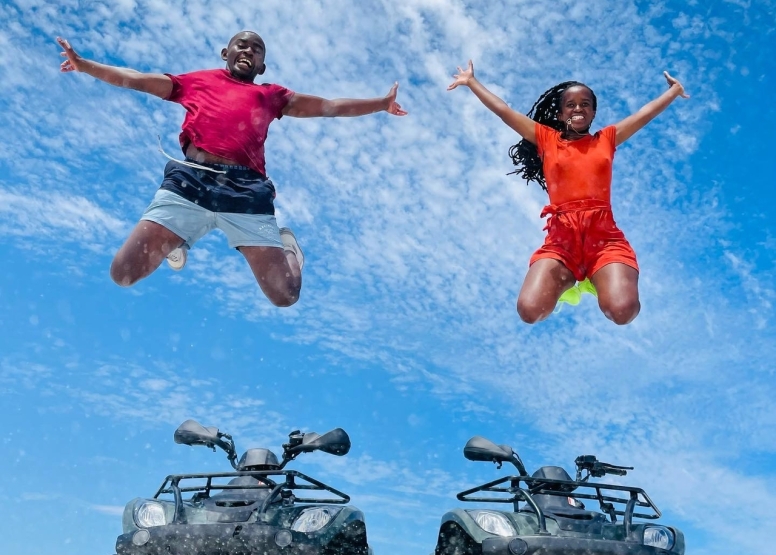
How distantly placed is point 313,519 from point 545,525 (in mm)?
1656

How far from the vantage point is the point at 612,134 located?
26.8 feet

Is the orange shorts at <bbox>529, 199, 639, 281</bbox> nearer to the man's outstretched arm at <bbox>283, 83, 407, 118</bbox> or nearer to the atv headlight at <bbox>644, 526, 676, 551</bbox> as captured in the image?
the man's outstretched arm at <bbox>283, 83, 407, 118</bbox>

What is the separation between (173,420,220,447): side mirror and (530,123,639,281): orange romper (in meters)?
3.43

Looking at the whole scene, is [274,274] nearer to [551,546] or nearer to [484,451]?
[484,451]

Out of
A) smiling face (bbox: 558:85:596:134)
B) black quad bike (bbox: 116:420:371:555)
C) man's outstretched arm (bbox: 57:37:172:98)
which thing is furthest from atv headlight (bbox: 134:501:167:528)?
smiling face (bbox: 558:85:596:134)

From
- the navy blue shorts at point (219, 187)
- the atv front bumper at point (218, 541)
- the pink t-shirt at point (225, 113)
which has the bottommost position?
the atv front bumper at point (218, 541)

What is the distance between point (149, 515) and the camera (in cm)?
579

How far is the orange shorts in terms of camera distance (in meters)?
7.67

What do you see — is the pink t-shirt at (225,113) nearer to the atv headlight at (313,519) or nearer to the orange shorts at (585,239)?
the orange shorts at (585,239)

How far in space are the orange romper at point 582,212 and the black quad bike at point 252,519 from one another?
3.01 metres

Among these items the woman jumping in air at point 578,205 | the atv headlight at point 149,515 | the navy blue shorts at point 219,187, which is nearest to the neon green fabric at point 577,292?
the woman jumping in air at point 578,205

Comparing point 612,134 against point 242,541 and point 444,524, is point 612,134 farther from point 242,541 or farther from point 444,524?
point 242,541

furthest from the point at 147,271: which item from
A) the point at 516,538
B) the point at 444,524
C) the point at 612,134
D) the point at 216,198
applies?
the point at 612,134

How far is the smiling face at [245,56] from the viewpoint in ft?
26.5
